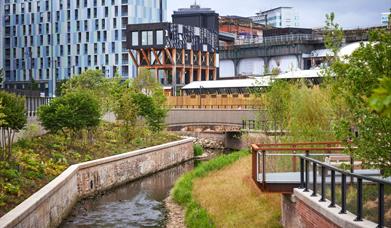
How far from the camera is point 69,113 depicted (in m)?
31.1

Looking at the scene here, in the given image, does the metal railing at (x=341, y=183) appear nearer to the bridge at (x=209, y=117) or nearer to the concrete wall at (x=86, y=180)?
the concrete wall at (x=86, y=180)

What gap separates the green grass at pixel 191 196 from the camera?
64.3 feet

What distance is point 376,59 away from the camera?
11258mm

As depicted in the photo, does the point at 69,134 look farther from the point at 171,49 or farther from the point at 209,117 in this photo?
the point at 171,49

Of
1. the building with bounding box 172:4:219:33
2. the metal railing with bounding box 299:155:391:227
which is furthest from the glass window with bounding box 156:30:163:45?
the metal railing with bounding box 299:155:391:227

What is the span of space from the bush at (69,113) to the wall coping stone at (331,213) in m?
18.9

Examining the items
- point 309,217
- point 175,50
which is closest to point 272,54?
point 175,50

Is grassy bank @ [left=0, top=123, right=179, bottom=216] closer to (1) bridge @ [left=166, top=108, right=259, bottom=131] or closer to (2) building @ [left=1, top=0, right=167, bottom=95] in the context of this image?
(1) bridge @ [left=166, top=108, right=259, bottom=131]

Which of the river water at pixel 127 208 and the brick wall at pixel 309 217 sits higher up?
the brick wall at pixel 309 217

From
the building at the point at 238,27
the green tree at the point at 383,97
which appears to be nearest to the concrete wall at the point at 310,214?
the green tree at the point at 383,97

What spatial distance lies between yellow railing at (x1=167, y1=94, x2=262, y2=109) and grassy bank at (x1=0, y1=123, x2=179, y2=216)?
45.6 feet

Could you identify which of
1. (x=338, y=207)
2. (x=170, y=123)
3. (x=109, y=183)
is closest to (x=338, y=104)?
(x=338, y=207)

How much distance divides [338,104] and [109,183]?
13.7 meters

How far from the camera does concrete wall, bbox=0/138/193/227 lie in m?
17.0
